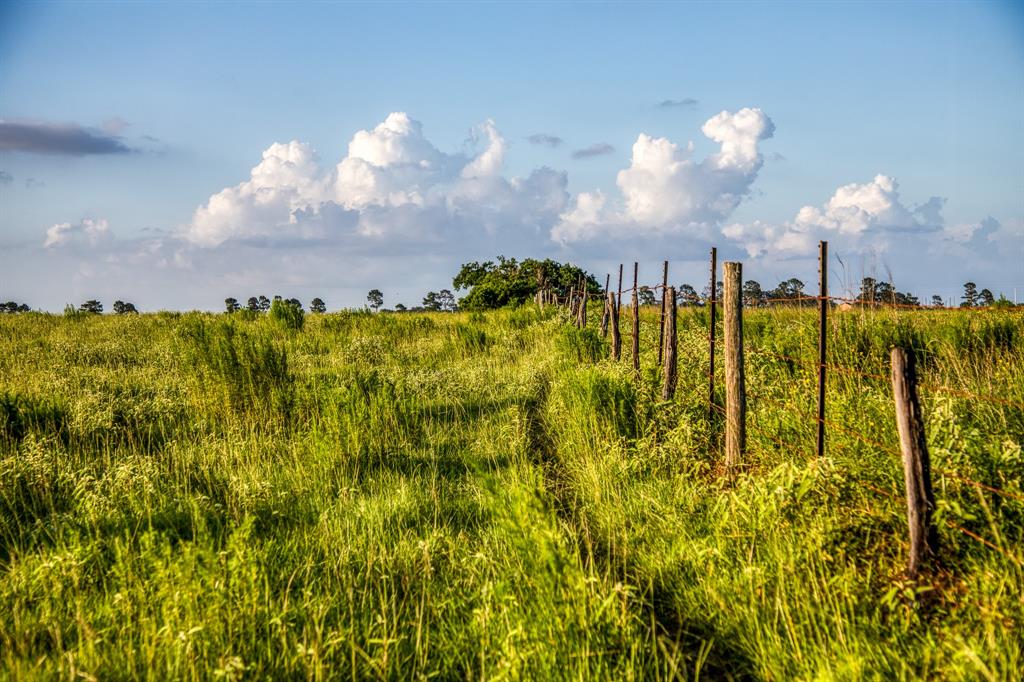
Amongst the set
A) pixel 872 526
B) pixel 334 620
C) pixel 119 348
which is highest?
pixel 119 348

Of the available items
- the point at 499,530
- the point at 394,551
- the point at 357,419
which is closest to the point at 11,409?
the point at 357,419

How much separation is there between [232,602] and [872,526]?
3677mm

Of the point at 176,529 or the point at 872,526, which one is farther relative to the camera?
the point at 176,529

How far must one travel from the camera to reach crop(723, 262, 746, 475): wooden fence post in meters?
5.36

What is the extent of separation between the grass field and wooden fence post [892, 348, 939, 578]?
14cm

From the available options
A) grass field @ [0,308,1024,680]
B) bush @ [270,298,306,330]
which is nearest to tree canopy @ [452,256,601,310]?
bush @ [270,298,306,330]

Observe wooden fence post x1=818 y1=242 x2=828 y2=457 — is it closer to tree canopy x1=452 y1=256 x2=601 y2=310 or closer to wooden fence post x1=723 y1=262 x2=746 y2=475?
wooden fence post x1=723 y1=262 x2=746 y2=475

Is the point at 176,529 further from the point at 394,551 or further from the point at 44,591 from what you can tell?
the point at 394,551

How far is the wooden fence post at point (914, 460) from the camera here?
11.2 feet

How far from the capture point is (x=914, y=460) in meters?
3.44

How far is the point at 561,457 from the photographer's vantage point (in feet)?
23.0

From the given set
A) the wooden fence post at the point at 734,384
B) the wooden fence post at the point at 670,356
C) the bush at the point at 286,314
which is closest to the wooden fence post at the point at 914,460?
the wooden fence post at the point at 734,384

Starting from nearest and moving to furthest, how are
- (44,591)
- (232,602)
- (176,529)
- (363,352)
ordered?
(232,602) < (44,591) < (176,529) < (363,352)

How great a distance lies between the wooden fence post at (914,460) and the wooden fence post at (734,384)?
1.87 metres
